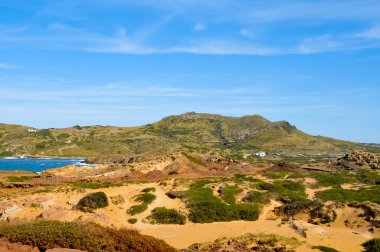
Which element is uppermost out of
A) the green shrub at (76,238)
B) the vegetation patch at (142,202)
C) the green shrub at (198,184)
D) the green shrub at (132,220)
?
the green shrub at (76,238)

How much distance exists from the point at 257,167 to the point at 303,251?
52929 mm

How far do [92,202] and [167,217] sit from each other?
24.9 feet

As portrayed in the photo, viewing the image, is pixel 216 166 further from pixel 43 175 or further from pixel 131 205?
pixel 131 205

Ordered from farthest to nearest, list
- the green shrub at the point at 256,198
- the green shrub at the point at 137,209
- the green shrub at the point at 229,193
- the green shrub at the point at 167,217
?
the green shrub at the point at 229,193, the green shrub at the point at 256,198, the green shrub at the point at 137,209, the green shrub at the point at 167,217

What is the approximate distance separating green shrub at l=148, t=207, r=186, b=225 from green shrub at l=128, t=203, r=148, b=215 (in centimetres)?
134

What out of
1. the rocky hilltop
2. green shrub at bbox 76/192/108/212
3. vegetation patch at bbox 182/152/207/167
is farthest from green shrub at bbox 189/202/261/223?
the rocky hilltop

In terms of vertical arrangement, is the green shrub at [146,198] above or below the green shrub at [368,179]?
below

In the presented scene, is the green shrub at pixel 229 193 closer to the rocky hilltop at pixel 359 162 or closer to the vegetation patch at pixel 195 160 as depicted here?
the vegetation patch at pixel 195 160

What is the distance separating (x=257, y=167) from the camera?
249 ft

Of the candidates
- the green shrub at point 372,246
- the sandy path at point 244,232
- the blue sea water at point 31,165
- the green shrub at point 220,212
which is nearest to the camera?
the green shrub at point 372,246

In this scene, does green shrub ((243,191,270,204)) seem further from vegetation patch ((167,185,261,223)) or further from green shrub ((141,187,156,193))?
green shrub ((141,187,156,193))


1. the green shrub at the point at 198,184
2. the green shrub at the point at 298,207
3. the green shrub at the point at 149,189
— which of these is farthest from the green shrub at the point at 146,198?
the green shrub at the point at 298,207

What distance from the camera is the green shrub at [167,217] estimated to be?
115 ft

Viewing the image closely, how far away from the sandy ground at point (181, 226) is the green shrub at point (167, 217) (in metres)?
0.82
